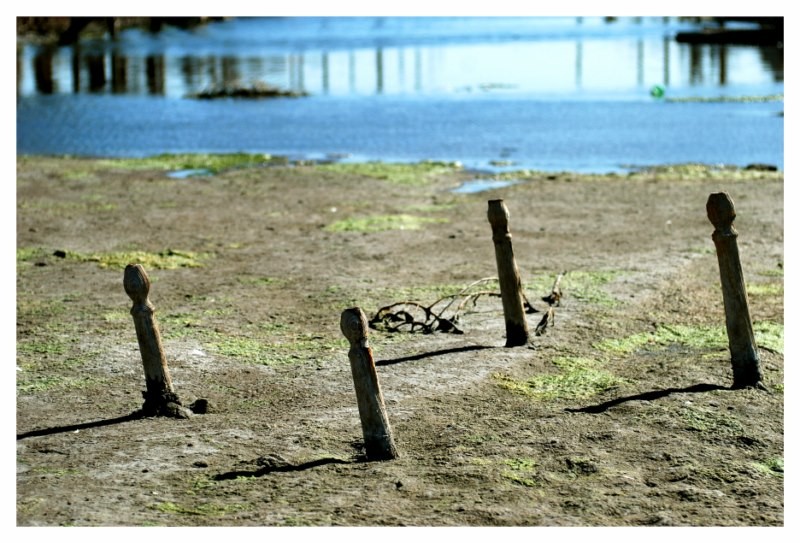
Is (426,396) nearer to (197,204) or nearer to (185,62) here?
(197,204)

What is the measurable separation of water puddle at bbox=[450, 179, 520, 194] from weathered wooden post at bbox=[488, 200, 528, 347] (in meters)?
8.34

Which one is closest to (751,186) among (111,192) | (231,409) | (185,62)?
(111,192)

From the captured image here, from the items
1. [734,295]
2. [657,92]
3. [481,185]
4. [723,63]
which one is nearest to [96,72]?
[657,92]

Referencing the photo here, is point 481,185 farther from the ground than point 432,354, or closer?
farther from the ground

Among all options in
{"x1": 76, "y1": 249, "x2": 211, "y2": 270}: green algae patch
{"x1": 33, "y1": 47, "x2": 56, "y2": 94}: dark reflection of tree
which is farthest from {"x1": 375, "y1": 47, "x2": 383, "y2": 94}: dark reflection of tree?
{"x1": 76, "y1": 249, "x2": 211, "y2": 270}: green algae patch

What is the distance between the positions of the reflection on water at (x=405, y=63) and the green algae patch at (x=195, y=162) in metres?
14.2

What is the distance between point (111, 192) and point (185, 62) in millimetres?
32247

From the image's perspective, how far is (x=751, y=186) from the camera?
17.0 m

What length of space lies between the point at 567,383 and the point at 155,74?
36970 mm

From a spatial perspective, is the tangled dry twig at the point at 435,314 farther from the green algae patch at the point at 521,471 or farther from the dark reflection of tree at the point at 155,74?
the dark reflection of tree at the point at 155,74

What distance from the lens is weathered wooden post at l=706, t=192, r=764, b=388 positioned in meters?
7.76

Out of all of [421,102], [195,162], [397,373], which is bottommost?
[397,373]

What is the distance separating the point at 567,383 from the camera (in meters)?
8.41

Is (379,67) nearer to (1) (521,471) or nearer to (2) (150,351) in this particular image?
(2) (150,351)
